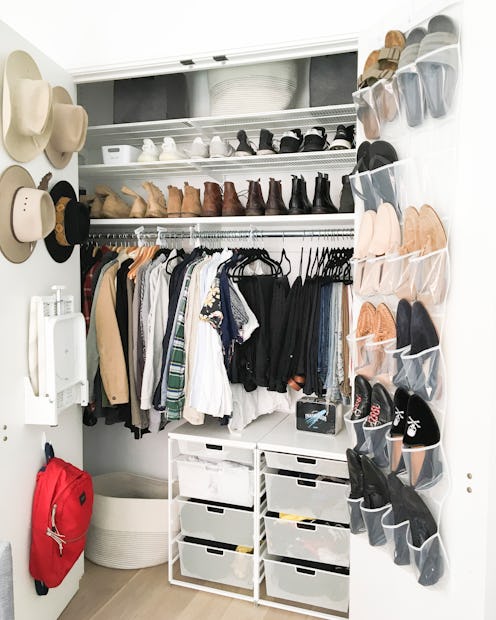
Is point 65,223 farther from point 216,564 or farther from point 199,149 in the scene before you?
point 216,564

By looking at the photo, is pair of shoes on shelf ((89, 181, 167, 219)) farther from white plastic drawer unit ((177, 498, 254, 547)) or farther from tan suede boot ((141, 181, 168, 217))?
white plastic drawer unit ((177, 498, 254, 547))

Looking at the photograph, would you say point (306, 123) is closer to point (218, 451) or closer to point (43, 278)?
point (43, 278)

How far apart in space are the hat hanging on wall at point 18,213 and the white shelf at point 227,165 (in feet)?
2.81

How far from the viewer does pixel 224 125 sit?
284 cm

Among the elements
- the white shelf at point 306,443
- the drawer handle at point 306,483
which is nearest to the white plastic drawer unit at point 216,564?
the drawer handle at point 306,483

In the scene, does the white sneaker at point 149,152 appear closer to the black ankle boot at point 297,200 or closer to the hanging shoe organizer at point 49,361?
the black ankle boot at point 297,200

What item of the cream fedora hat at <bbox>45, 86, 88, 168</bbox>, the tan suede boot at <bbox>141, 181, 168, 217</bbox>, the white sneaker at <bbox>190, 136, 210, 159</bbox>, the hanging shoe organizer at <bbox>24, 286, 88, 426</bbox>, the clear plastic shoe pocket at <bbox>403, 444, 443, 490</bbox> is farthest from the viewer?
the tan suede boot at <bbox>141, 181, 168, 217</bbox>

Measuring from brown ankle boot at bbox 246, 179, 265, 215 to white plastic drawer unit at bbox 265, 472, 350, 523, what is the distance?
1224 millimetres

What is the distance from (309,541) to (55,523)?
1.08 metres

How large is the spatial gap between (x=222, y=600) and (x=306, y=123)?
7.51ft

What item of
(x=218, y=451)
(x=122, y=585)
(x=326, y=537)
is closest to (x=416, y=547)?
(x=326, y=537)

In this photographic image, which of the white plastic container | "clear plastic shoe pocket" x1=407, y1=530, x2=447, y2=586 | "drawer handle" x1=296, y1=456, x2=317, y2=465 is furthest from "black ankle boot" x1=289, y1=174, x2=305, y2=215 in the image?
"clear plastic shoe pocket" x1=407, y1=530, x2=447, y2=586

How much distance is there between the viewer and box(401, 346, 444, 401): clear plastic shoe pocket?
1.69 m

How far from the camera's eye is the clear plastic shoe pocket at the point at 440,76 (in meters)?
1.59
